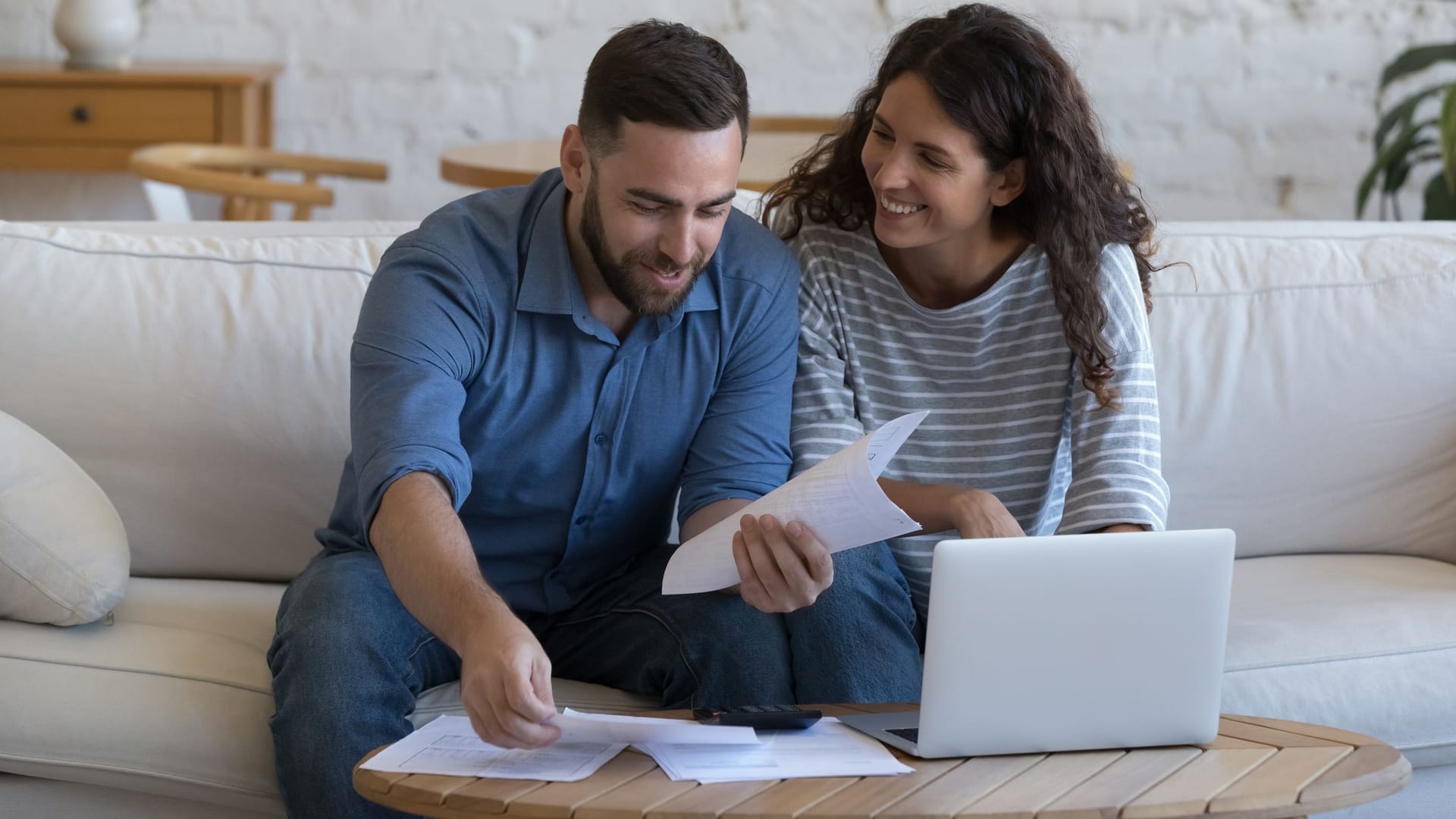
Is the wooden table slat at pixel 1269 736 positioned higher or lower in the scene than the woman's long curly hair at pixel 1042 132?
lower

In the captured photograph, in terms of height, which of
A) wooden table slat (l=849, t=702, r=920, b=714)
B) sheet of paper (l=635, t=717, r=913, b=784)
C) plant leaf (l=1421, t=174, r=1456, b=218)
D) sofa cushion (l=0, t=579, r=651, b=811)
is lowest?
sofa cushion (l=0, t=579, r=651, b=811)

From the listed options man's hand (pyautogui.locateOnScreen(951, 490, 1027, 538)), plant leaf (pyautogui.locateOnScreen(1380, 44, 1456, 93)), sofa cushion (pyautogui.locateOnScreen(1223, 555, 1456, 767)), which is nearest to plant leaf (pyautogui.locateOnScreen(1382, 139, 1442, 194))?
plant leaf (pyautogui.locateOnScreen(1380, 44, 1456, 93))

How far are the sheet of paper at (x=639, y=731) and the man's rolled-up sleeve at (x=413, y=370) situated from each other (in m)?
0.35

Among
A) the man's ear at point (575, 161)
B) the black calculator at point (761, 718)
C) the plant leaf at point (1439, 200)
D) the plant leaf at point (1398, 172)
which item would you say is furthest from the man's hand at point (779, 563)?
the plant leaf at point (1398, 172)

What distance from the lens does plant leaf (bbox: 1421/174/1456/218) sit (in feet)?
10.0

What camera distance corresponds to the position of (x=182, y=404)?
177 centimetres

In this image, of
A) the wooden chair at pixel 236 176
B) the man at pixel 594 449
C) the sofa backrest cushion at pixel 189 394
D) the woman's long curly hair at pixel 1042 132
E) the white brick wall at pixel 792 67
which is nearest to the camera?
the man at pixel 594 449

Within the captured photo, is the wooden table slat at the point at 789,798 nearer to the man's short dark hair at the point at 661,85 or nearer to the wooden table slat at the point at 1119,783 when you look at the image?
the wooden table slat at the point at 1119,783

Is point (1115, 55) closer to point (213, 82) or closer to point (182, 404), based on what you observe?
point (213, 82)

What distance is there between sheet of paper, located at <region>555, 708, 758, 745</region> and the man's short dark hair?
1.91 ft

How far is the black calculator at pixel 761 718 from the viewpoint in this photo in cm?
114

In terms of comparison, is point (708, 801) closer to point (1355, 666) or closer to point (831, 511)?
point (831, 511)

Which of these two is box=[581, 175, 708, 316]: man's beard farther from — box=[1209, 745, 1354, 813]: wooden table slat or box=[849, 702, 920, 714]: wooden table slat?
box=[1209, 745, 1354, 813]: wooden table slat

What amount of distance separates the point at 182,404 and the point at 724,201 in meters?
0.76
